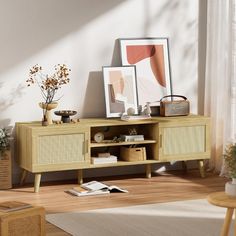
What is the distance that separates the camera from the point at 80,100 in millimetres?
7742

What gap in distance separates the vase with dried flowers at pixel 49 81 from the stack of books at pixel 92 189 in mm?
Answer: 689

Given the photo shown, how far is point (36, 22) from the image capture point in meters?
7.46

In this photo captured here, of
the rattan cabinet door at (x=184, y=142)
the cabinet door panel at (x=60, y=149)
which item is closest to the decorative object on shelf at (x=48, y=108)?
the cabinet door panel at (x=60, y=149)

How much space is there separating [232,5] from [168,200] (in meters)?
2.18

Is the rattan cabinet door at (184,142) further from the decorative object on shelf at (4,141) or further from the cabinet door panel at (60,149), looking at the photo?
the decorative object on shelf at (4,141)

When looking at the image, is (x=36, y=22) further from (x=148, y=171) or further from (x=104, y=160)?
(x=148, y=171)

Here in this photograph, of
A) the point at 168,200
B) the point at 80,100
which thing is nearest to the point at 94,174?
the point at 80,100

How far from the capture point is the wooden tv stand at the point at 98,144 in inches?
281

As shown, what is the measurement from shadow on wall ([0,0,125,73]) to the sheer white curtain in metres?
1.23

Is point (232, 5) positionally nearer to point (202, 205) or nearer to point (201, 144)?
point (201, 144)

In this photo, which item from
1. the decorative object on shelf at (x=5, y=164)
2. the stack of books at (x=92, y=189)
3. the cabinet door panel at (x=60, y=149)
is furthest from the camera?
the decorative object on shelf at (x=5, y=164)

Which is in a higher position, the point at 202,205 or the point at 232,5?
the point at 232,5

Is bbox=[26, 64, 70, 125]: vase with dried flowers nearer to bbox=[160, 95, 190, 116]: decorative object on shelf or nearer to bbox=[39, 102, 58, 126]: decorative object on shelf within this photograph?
bbox=[39, 102, 58, 126]: decorative object on shelf

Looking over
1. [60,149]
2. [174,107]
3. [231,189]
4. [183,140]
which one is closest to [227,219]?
[231,189]
